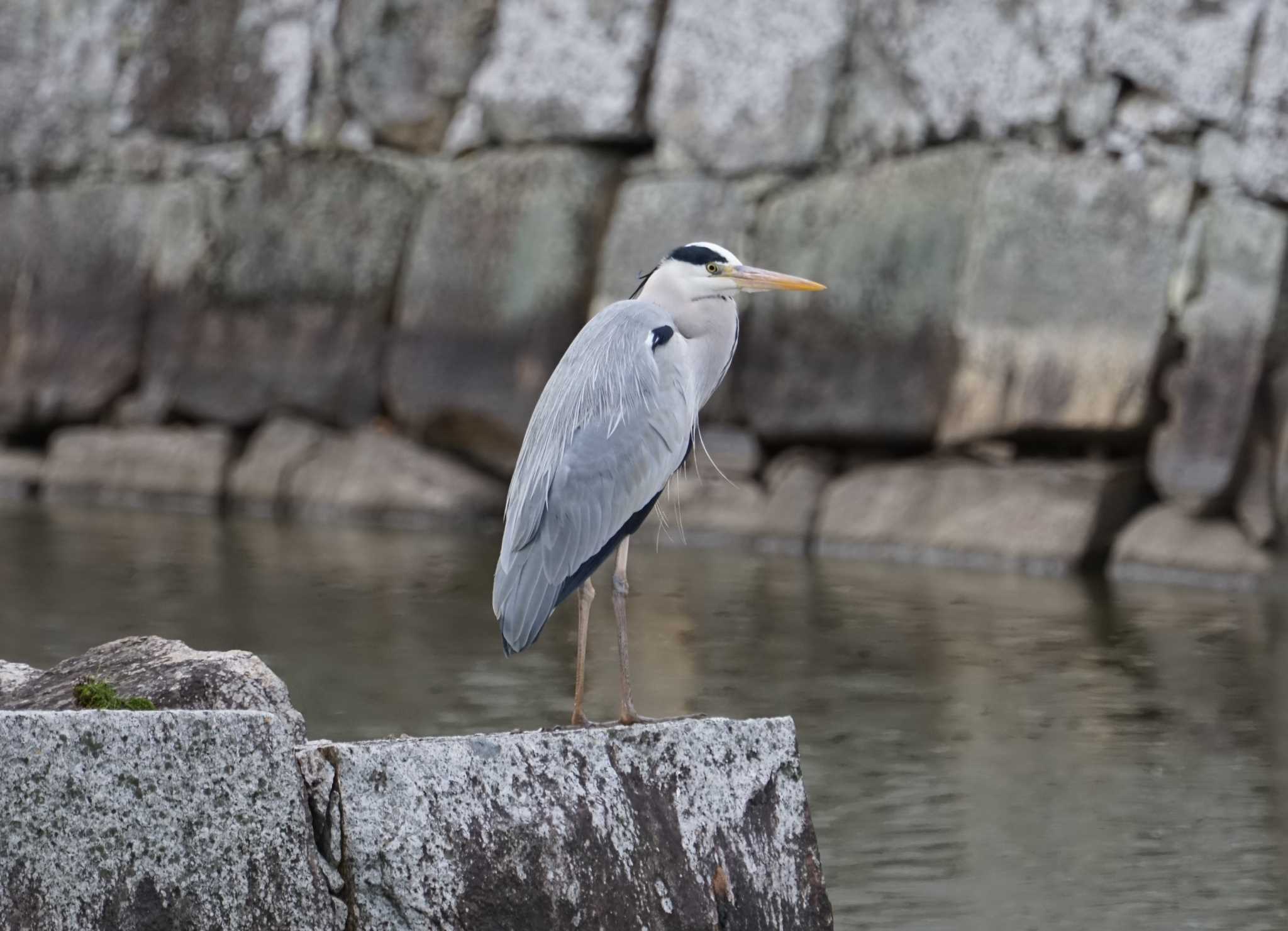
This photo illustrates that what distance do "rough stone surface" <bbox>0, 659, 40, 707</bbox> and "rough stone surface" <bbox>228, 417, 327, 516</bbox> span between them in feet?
32.6

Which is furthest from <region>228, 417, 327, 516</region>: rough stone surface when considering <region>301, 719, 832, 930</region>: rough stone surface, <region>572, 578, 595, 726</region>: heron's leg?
<region>301, 719, 832, 930</region>: rough stone surface

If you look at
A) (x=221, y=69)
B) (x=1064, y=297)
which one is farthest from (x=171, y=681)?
(x=221, y=69)

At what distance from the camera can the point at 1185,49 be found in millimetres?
11570

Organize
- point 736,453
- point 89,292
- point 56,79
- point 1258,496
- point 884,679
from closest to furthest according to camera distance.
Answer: point 884,679 → point 1258,496 → point 736,453 → point 89,292 → point 56,79

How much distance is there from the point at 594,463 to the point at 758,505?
864 cm

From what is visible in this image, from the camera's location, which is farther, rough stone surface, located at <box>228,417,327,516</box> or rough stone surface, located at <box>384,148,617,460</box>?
rough stone surface, located at <box>228,417,327,516</box>

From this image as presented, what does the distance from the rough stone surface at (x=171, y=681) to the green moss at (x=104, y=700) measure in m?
0.03

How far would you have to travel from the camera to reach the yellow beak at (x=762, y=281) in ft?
13.8

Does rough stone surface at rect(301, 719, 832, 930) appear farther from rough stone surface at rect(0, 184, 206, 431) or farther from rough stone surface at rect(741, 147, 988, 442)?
rough stone surface at rect(0, 184, 206, 431)

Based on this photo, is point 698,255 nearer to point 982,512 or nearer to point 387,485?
point 982,512

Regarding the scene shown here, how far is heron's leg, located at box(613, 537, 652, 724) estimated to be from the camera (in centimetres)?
357

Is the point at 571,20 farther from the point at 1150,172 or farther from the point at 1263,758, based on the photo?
the point at 1263,758

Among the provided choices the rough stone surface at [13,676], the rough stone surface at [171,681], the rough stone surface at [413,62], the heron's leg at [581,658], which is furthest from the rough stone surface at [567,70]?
the rough stone surface at [171,681]

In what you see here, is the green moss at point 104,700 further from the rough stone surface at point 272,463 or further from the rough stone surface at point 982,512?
the rough stone surface at point 272,463
